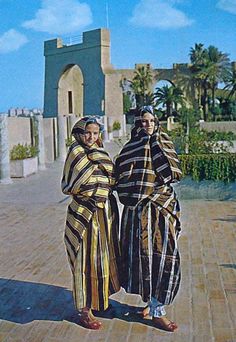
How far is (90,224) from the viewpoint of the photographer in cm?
352

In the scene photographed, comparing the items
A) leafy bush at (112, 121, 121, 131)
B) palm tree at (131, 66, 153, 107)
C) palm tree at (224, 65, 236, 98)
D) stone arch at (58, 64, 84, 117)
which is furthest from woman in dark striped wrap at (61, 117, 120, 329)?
palm tree at (224, 65, 236, 98)

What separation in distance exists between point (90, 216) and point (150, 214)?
0.39 m

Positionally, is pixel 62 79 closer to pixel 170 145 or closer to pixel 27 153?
pixel 27 153

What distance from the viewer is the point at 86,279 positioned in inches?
138

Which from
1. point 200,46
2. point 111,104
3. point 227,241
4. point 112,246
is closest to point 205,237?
point 227,241

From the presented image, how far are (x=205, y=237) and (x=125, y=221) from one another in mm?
3087

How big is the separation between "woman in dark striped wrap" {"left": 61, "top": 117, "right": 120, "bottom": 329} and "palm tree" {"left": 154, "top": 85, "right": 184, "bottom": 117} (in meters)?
41.4

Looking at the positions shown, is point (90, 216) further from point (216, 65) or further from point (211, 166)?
point (216, 65)

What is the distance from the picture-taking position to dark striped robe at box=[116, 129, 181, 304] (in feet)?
11.3

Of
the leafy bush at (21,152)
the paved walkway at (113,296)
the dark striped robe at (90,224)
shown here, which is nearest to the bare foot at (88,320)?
the paved walkway at (113,296)

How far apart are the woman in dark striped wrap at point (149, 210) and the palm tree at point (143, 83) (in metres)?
42.6

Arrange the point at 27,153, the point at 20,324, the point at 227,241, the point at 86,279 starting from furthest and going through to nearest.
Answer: the point at 27,153, the point at 227,241, the point at 20,324, the point at 86,279

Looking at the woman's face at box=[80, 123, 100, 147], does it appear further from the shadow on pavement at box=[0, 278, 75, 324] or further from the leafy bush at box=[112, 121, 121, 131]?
the leafy bush at box=[112, 121, 121, 131]

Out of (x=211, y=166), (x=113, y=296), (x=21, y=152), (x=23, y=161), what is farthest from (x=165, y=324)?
(x=21, y=152)
